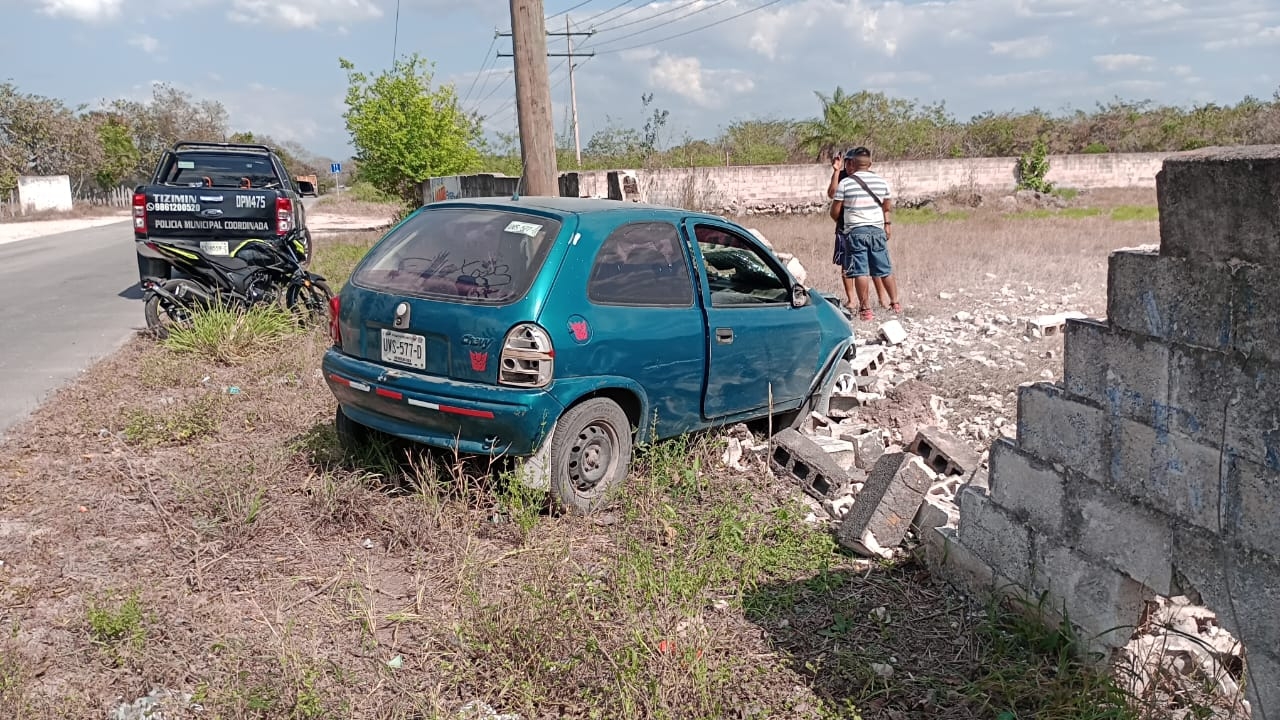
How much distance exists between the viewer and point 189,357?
7891 millimetres

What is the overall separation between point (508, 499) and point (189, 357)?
4.63 m

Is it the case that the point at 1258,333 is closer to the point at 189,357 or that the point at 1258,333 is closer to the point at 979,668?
the point at 979,668

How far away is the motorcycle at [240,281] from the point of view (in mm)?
9094

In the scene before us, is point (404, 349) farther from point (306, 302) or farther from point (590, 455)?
point (306, 302)

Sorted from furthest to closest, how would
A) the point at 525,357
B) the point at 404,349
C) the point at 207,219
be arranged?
the point at 207,219 → the point at 404,349 → the point at 525,357

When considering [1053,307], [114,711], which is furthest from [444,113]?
[114,711]

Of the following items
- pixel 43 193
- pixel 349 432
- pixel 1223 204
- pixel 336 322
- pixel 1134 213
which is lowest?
pixel 349 432

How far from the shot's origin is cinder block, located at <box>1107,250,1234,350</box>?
2781mm

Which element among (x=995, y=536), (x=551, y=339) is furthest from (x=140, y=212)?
(x=995, y=536)

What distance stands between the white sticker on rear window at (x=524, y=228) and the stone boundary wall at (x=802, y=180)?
1189 centimetres

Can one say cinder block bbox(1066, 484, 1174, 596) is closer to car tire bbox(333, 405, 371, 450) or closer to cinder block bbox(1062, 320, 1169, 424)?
cinder block bbox(1062, 320, 1169, 424)

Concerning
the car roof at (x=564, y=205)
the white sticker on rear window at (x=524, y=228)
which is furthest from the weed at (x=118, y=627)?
the car roof at (x=564, y=205)

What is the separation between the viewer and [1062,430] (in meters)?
3.37

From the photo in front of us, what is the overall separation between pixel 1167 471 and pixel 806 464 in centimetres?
236
